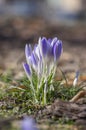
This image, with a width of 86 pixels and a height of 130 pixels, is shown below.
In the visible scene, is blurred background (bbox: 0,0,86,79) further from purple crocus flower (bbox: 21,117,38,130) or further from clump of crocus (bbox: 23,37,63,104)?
Answer: purple crocus flower (bbox: 21,117,38,130)

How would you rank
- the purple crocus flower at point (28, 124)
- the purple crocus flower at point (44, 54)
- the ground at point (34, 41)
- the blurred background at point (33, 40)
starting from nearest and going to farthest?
the purple crocus flower at point (28, 124) → the purple crocus flower at point (44, 54) → the ground at point (34, 41) → the blurred background at point (33, 40)

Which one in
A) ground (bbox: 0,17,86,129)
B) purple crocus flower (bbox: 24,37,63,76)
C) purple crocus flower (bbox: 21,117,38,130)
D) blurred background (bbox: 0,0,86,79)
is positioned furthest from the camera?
blurred background (bbox: 0,0,86,79)

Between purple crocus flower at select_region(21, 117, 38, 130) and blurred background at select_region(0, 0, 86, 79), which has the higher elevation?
blurred background at select_region(0, 0, 86, 79)

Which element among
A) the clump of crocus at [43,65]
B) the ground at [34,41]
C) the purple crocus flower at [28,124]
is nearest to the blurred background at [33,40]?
the ground at [34,41]

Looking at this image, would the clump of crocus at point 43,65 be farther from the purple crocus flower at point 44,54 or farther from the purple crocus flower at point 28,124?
the purple crocus flower at point 28,124

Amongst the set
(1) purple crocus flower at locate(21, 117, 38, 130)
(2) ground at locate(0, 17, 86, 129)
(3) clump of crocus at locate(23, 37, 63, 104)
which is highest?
(2) ground at locate(0, 17, 86, 129)

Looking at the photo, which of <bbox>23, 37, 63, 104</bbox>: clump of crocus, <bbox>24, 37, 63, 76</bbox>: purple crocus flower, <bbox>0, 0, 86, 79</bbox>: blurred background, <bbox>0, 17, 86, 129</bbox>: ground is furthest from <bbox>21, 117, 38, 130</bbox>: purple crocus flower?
<bbox>0, 0, 86, 79</bbox>: blurred background

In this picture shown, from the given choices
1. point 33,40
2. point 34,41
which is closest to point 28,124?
point 34,41
